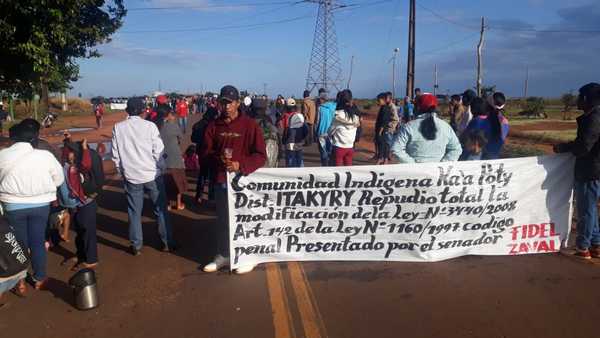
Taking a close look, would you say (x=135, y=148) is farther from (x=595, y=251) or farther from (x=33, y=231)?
(x=595, y=251)

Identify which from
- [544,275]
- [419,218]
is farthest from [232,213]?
Answer: [544,275]

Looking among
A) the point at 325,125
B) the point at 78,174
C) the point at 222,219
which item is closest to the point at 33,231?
the point at 78,174

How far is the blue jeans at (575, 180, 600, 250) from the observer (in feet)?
16.8

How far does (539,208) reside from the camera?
17.5ft

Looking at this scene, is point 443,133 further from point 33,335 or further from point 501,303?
point 33,335

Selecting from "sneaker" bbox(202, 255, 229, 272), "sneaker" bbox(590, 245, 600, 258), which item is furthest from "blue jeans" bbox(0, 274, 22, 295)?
"sneaker" bbox(590, 245, 600, 258)

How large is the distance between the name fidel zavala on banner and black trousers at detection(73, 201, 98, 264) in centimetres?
157

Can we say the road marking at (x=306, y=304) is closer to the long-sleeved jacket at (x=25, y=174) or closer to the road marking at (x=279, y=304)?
the road marking at (x=279, y=304)

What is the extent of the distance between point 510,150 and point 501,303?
41.9 feet

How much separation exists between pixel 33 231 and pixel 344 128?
15.9ft

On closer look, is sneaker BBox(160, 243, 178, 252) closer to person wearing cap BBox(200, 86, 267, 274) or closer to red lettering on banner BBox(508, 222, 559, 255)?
person wearing cap BBox(200, 86, 267, 274)

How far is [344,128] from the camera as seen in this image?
25.4 ft

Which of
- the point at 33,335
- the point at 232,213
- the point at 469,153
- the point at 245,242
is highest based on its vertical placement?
the point at 469,153

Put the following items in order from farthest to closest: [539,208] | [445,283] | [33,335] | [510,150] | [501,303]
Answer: [510,150], [539,208], [445,283], [501,303], [33,335]
